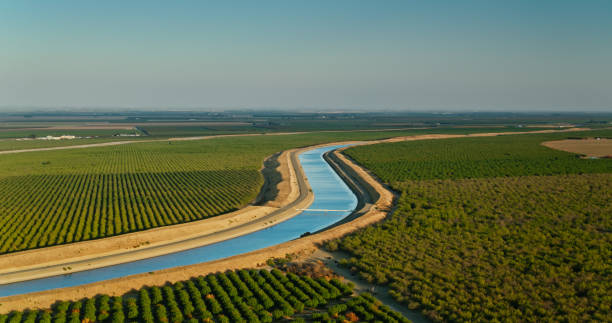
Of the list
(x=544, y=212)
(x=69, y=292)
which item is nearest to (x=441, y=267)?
(x=544, y=212)

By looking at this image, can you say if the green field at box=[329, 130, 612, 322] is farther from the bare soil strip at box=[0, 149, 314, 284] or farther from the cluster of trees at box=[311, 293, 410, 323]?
the bare soil strip at box=[0, 149, 314, 284]

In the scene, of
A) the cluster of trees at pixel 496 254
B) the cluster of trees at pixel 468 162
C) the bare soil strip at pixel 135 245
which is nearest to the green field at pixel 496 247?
the cluster of trees at pixel 496 254

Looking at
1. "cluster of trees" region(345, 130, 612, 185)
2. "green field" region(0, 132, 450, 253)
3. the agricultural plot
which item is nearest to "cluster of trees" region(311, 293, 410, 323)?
the agricultural plot

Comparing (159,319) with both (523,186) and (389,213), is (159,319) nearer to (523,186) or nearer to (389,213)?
(389,213)

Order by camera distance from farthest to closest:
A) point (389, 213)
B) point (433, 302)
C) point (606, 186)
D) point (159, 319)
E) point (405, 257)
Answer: point (606, 186)
point (389, 213)
point (405, 257)
point (433, 302)
point (159, 319)

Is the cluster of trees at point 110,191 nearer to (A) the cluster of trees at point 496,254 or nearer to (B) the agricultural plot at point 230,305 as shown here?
(B) the agricultural plot at point 230,305

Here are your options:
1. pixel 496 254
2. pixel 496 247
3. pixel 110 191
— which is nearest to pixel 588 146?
pixel 496 247

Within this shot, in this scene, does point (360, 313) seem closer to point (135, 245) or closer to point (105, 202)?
point (135, 245)
